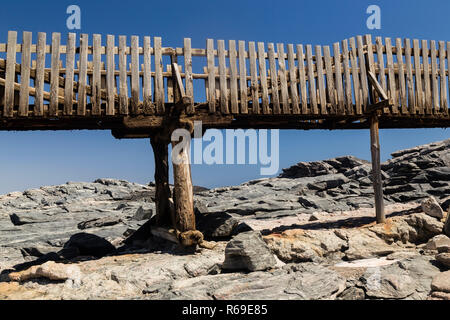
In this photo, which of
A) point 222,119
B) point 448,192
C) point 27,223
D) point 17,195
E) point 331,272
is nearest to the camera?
point 331,272

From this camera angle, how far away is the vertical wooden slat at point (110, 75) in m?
7.55

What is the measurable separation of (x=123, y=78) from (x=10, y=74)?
7.19 ft

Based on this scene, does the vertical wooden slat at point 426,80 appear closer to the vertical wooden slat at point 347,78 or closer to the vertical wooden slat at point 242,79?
the vertical wooden slat at point 347,78

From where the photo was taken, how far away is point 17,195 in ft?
81.8

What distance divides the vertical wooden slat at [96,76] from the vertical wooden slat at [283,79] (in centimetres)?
417

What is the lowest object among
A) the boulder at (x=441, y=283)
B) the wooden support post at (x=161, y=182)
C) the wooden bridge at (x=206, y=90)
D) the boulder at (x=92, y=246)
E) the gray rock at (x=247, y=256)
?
the boulder at (x=92, y=246)

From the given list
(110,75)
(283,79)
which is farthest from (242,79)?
(110,75)

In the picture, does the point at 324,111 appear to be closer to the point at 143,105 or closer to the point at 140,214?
the point at 143,105

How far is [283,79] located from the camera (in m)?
8.62

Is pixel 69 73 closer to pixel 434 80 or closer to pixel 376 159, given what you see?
pixel 376 159

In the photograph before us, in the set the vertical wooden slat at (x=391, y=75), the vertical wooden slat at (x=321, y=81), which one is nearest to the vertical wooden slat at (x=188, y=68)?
the vertical wooden slat at (x=321, y=81)

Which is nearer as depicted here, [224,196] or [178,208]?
[178,208]
